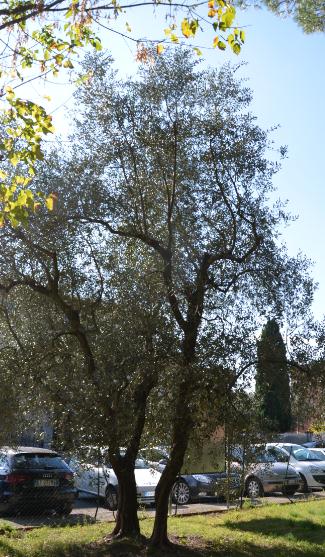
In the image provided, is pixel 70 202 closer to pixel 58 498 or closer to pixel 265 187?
pixel 265 187

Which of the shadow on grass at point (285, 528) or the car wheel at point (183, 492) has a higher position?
the car wheel at point (183, 492)

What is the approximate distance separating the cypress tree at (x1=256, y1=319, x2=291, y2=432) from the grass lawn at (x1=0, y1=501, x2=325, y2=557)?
1.93m

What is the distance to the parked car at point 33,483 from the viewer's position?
13109 millimetres

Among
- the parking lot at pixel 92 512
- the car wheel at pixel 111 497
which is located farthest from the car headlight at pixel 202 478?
the car wheel at pixel 111 497

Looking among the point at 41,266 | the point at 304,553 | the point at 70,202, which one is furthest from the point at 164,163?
the point at 304,553

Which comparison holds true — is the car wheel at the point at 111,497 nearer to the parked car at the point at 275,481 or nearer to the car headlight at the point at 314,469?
the parked car at the point at 275,481

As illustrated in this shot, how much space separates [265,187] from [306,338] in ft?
8.18

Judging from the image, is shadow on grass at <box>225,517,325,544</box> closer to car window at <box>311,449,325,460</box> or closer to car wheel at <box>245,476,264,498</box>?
car wheel at <box>245,476,264,498</box>

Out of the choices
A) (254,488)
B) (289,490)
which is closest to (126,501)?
(254,488)

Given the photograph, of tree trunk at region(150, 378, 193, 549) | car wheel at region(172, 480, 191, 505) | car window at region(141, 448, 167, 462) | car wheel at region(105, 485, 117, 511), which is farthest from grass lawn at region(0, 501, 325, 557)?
car wheel at region(172, 480, 191, 505)

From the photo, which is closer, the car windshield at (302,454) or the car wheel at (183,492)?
the car wheel at (183,492)

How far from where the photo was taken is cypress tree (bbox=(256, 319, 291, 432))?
9.45 m

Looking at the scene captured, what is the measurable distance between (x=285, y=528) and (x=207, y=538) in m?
2.04

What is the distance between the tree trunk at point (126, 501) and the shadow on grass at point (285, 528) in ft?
8.30
